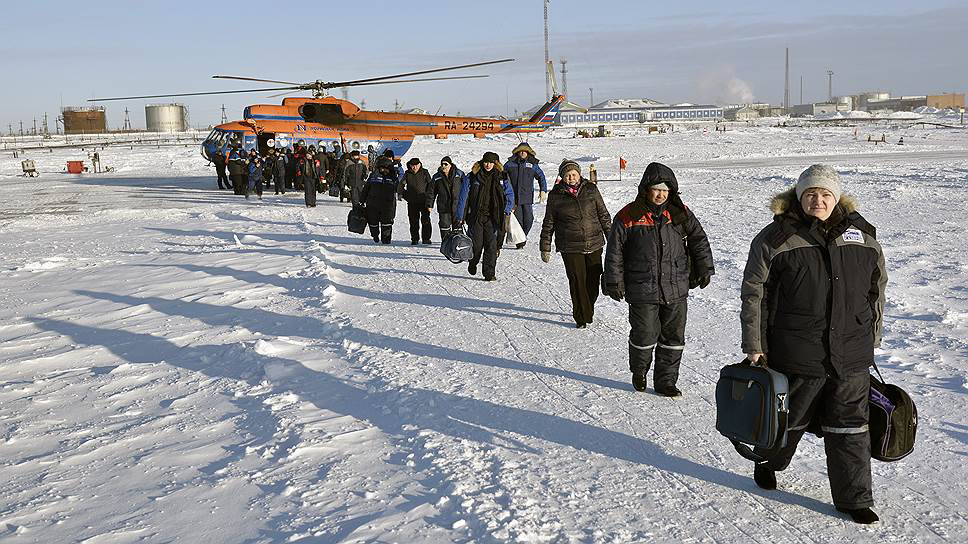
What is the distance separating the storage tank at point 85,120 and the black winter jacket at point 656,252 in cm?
12253

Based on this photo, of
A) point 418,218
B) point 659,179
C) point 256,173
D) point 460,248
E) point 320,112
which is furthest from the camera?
point 320,112

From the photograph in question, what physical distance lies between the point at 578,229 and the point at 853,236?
3.80 metres

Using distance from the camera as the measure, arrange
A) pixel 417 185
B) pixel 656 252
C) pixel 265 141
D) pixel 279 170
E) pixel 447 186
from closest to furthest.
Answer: pixel 656 252 < pixel 447 186 < pixel 417 185 < pixel 279 170 < pixel 265 141

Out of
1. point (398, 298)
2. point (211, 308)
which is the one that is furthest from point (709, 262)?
point (211, 308)

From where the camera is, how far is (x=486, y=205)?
9.70 m

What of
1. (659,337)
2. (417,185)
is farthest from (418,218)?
(659,337)

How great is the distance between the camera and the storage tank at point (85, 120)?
11262cm

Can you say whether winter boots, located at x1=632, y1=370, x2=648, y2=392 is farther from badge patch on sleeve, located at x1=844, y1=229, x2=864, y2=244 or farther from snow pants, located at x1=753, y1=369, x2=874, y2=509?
badge patch on sleeve, located at x1=844, y1=229, x2=864, y2=244

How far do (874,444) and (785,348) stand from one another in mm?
638

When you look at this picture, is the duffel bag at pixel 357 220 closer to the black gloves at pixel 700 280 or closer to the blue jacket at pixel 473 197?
the blue jacket at pixel 473 197

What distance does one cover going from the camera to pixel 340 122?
2648cm

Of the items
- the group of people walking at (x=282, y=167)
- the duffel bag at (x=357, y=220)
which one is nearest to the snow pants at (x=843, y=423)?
the duffel bag at (x=357, y=220)

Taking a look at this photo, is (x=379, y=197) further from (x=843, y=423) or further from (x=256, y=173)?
(x=256, y=173)

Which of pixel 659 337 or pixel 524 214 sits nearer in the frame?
pixel 659 337
